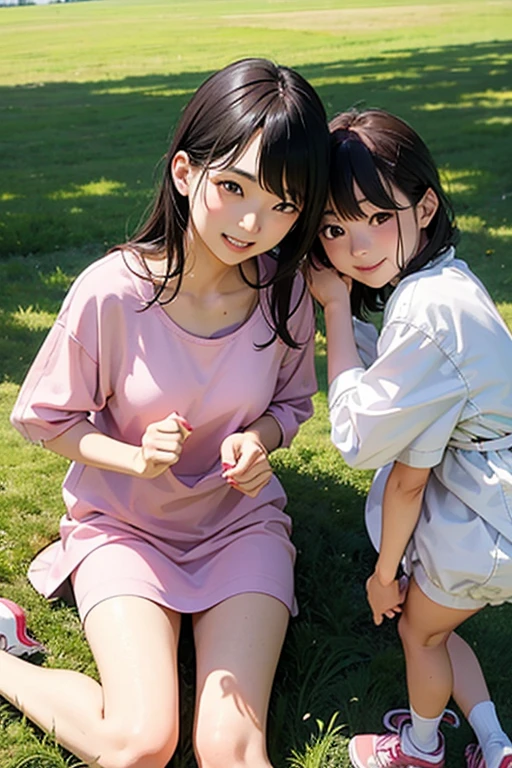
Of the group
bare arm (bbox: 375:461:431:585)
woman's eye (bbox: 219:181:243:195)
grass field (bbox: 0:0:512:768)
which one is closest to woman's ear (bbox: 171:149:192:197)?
woman's eye (bbox: 219:181:243:195)

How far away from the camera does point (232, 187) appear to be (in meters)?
2.55

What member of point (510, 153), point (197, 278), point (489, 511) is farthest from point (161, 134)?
point (489, 511)

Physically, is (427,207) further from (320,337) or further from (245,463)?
A: (320,337)

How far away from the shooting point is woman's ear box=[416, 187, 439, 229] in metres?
2.46

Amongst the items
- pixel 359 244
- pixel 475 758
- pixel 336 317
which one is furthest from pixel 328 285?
pixel 475 758

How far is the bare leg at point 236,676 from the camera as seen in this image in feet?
8.12

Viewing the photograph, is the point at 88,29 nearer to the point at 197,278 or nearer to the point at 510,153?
the point at 510,153

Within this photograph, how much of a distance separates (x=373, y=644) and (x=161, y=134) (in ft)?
34.0

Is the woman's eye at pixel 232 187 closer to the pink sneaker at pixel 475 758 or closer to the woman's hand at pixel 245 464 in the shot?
the woman's hand at pixel 245 464

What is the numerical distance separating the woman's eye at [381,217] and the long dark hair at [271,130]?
141mm

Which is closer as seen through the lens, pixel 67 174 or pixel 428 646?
pixel 428 646

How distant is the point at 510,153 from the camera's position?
10180 mm

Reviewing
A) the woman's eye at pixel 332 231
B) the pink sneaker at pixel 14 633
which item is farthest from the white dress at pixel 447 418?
the pink sneaker at pixel 14 633

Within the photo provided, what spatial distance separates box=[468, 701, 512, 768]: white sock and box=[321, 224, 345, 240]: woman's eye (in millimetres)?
1258
